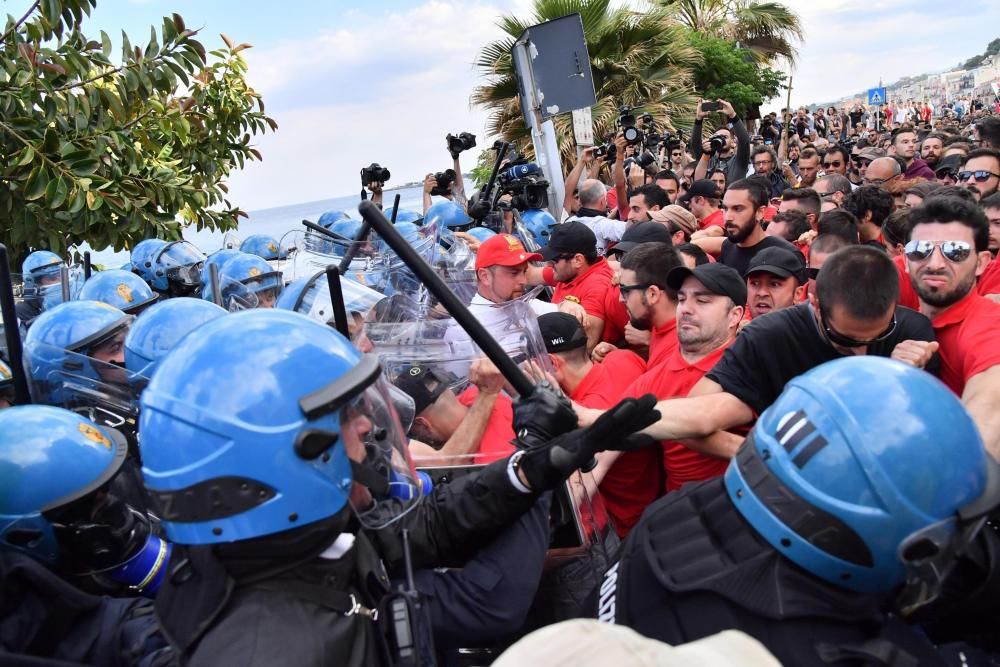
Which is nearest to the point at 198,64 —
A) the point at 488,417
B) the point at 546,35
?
the point at 546,35

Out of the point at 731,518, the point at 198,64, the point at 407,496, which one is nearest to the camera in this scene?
the point at 731,518

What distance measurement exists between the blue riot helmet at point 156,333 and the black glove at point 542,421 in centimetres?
178

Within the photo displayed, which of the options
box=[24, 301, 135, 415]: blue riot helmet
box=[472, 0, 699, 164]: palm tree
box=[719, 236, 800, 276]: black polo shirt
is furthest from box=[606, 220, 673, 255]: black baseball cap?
box=[472, 0, 699, 164]: palm tree

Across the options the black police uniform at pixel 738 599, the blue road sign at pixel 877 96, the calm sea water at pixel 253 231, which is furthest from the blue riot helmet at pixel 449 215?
the blue road sign at pixel 877 96

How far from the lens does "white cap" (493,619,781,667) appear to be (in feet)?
2.76

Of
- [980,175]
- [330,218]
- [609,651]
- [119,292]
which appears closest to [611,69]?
[330,218]

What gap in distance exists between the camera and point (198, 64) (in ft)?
22.2

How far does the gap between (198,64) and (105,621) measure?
5988 millimetres

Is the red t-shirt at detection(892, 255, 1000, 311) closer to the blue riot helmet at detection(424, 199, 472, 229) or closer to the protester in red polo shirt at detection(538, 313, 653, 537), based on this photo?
the protester in red polo shirt at detection(538, 313, 653, 537)

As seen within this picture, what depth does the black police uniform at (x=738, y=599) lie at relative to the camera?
1.39m

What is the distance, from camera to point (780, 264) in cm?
389

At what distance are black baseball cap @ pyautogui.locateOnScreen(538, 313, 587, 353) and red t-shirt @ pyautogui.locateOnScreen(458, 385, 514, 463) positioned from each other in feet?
1.87

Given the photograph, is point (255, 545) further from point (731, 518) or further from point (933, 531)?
point (933, 531)

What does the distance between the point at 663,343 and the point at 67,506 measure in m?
2.72
